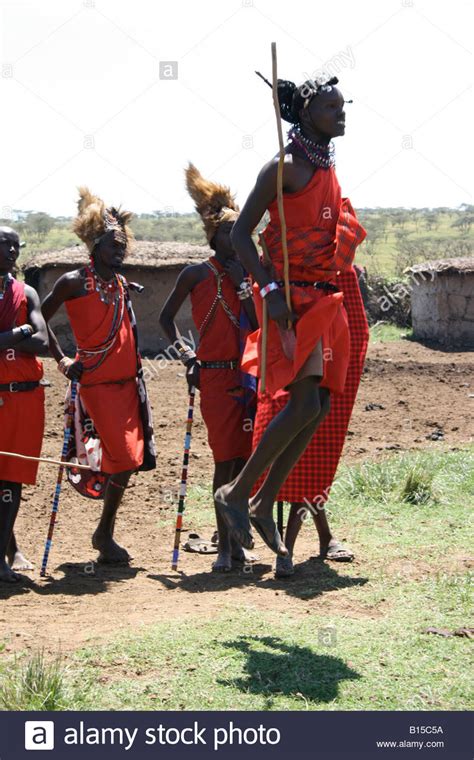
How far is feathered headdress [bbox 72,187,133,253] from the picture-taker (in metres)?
6.84

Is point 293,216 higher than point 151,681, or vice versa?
point 293,216

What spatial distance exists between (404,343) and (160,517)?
34.6 ft

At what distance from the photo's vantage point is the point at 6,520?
6.49 m

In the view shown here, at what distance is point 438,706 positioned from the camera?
14.4ft

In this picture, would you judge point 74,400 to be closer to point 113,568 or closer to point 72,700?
point 113,568

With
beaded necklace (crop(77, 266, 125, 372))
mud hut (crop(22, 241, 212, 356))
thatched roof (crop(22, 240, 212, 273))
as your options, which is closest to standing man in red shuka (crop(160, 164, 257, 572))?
beaded necklace (crop(77, 266, 125, 372))

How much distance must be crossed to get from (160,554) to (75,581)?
2.86 feet

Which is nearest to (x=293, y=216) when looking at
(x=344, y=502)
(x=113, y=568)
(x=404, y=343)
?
(x=113, y=568)

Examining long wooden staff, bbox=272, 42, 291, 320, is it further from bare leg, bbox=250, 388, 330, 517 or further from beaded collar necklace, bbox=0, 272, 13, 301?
beaded collar necklace, bbox=0, 272, 13, 301

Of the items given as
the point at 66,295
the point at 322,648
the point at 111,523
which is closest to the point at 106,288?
the point at 66,295

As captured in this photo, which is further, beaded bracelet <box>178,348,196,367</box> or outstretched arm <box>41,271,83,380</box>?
beaded bracelet <box>178,348,196,367</box>

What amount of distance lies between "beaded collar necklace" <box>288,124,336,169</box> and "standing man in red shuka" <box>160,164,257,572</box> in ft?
4.92

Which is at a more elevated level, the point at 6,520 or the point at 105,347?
the point at 105,347

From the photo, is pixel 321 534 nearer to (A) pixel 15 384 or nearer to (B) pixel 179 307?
(B) pixel 179 307
